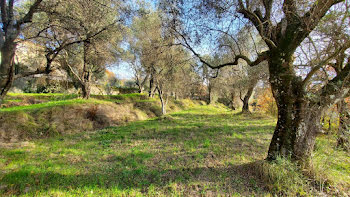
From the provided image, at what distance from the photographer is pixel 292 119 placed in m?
3.69

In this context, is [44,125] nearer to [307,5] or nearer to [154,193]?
[154,193]

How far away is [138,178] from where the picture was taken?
145 inches

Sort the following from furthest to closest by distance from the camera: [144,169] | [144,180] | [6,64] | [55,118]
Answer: [55,118] < [144,169] < [144,180] < [6,64]

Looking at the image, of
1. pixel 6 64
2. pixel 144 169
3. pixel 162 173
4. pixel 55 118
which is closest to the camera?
pixel 6 64

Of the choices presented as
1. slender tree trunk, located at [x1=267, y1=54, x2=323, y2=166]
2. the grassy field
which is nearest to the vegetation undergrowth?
the grassy field

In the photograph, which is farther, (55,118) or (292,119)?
(55,118)

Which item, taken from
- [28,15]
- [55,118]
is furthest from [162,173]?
[55,118]

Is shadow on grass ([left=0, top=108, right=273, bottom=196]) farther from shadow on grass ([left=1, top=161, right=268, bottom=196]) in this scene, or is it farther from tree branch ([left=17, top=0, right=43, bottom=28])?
tree branch ([left=17, top=0, right=43, bottom=28])

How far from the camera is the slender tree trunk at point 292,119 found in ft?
11.7

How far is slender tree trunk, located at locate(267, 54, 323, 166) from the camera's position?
358cm

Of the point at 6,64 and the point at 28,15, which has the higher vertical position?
the point at 28,15

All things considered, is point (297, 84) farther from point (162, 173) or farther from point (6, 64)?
point (6, 64)

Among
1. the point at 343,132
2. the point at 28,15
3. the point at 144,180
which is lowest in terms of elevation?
the point at 144,180

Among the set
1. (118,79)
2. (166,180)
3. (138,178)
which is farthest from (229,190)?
(118,79)
